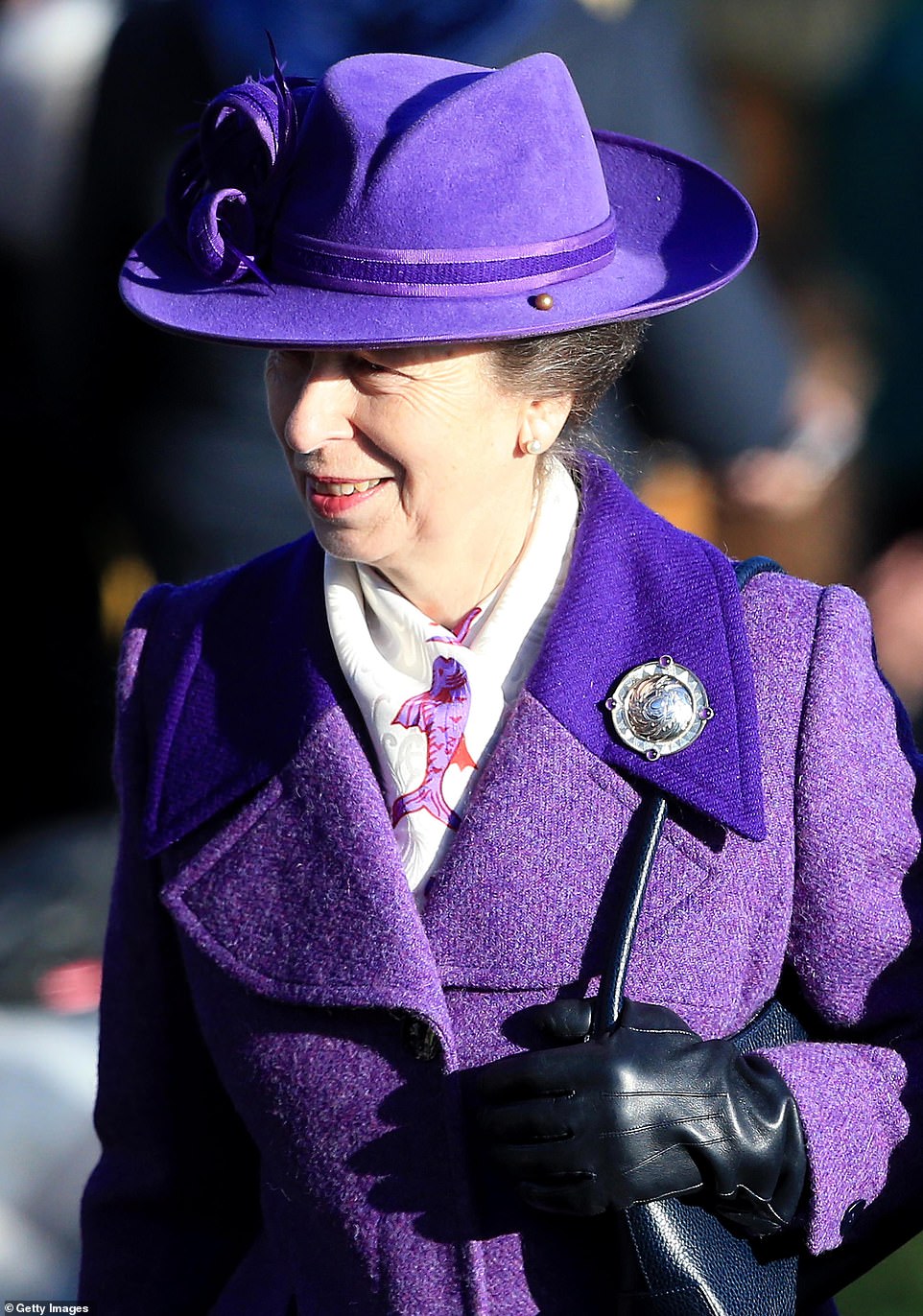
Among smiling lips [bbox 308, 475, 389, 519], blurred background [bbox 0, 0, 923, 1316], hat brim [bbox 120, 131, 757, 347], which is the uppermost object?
hat brim [bbox 120, 131, 757, 347]

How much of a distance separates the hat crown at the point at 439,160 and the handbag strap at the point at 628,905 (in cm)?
65

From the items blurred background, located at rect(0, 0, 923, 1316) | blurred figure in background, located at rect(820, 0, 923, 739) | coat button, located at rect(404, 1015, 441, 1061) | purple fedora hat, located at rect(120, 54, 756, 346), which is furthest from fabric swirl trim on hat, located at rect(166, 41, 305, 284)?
blurred figure in background, located at rect(820, 0, 923, 739)

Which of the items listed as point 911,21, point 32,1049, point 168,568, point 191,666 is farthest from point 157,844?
point 911,21

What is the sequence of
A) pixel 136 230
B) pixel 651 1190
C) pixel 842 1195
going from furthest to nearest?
pixel 136 230
pixel 842 1195
pixel 651 1190

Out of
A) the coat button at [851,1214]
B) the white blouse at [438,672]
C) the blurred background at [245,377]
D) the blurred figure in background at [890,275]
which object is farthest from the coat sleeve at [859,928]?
the blurred figure in background at [890,275]

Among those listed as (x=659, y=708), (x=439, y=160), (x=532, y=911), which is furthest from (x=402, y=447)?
(x=532, y=911)

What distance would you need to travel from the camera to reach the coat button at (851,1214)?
1.74 metres

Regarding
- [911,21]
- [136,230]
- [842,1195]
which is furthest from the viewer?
[136,230]

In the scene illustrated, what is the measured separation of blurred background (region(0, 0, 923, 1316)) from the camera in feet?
11.7

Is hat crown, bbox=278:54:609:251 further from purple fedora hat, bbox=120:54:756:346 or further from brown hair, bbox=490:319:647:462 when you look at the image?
brown hair, bbox=490:319:647:462

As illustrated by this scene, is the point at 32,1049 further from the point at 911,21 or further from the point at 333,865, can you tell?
the point at 911,21

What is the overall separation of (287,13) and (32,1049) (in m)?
2.56

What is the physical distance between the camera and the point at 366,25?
3.68 meters

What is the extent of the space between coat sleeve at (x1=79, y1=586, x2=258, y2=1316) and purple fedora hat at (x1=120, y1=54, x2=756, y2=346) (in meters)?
0.54
